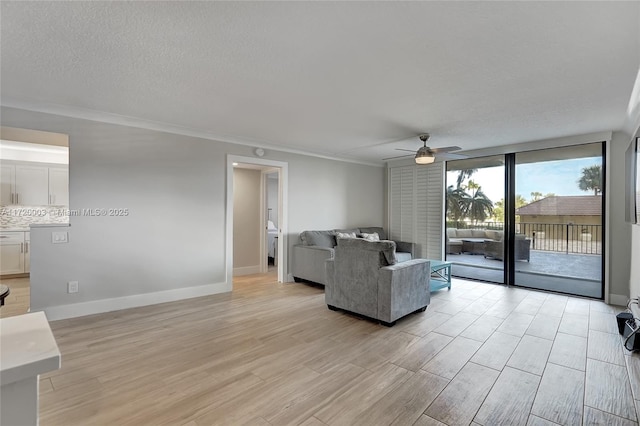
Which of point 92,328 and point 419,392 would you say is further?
point 92,328

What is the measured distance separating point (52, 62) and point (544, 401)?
456 cm

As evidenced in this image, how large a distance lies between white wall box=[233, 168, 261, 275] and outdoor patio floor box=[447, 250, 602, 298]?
4.35m

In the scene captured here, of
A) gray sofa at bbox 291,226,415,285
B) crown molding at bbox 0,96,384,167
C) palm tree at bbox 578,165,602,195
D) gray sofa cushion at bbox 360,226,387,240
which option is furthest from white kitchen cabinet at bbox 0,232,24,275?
palm tree at bbox 578,165,602,195

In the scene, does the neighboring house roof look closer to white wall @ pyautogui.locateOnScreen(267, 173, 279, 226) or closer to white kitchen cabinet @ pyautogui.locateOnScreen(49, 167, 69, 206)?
→ white wall @ pyautogui.locateOnScreen(267, 173, 279, 226)

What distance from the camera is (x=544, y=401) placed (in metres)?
2.09

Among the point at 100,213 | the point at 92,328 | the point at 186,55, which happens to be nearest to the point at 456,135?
the point at 186,55

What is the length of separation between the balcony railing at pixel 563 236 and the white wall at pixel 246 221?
189 inches

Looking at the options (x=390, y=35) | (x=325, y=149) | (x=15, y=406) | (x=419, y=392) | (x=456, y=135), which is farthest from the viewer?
(x=325, y=149)

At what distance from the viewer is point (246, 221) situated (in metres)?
6.35

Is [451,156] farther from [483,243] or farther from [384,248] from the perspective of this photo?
[384,248]

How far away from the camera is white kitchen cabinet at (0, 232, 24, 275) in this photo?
539cm

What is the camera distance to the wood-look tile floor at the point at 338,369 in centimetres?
195

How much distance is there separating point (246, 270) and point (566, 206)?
19.4 ft

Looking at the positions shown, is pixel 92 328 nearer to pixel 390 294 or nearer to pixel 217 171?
pixel 217 171
